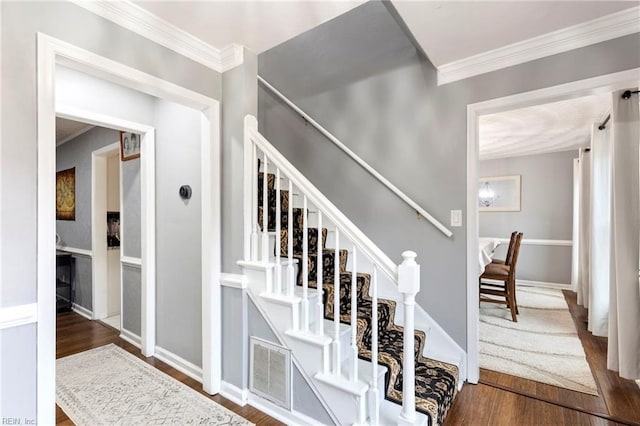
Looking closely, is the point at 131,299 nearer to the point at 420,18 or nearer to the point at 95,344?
the point at 95,344

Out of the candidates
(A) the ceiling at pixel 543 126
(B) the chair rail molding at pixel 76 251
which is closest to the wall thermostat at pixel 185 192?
(B) the chair rail molding at pixel 76 251

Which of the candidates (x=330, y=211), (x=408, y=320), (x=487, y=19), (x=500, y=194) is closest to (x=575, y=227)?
(x=500, y=194)

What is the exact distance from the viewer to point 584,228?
3.72m

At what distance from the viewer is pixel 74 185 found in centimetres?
416

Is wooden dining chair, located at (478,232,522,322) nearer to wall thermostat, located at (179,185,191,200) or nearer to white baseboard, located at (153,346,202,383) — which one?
white baseboard, located at (153,346,202,383)

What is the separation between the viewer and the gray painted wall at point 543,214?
5105 millimetres

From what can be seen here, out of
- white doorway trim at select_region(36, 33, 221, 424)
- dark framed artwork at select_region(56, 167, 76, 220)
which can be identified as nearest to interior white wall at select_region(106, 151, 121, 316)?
dark framed artwork at select_region(56, 167, 76, 220)

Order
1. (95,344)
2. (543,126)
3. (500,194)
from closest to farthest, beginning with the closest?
(95,344), (543,126), (500,194)

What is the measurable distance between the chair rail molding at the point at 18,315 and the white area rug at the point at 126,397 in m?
1.00

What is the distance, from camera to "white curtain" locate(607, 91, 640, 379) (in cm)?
218

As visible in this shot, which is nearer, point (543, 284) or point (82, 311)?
point (82, 311)

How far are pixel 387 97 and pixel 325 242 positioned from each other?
1.41 m

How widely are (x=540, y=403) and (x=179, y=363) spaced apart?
2.72m

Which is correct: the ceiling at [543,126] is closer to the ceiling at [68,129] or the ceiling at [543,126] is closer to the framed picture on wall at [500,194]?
the framed picture on wall at [500,194]
